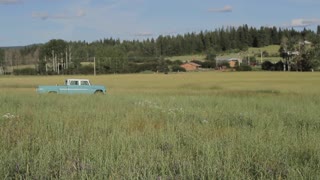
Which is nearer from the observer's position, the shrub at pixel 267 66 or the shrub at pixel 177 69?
the shrub at pixel 267 66

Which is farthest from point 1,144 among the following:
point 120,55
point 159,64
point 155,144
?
point 120,55

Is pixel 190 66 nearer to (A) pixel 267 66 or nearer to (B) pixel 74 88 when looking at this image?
(A) pixel 267 66

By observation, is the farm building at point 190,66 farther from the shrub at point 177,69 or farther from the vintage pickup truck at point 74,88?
the vintage pickup truck at point 74,88

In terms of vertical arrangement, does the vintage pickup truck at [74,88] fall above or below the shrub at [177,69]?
below

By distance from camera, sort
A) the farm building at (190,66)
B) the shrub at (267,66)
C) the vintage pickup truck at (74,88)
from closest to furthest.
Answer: the vintage pickup truck at (74,88), the shrub at (267,66), the farm building at (190,66)

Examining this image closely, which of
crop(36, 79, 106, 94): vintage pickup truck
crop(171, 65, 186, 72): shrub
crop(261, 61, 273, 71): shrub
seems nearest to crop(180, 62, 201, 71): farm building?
crop(171, 65, 186, 72): shrub

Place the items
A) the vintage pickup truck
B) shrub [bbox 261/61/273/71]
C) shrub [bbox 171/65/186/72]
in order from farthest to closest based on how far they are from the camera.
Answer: shrub [bbox 171/65/186/72]
shrub [bbox 261/61/273/71]
the vintage pickup truck

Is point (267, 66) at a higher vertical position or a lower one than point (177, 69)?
higher

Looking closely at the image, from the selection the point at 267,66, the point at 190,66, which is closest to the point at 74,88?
the point at 267,66

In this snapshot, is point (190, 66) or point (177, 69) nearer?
point (177, 69)

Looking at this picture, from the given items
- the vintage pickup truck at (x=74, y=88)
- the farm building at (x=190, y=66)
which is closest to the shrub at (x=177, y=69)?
the farm building at (x=190, y=66)

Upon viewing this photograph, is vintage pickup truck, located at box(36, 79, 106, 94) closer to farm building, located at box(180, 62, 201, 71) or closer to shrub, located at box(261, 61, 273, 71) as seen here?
shrub, located at box(261, 61, 273, 71)

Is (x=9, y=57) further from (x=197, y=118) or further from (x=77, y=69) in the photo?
(x=197, y=118)

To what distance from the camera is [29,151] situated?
6820 millimetres
